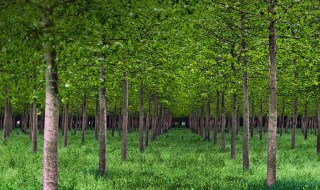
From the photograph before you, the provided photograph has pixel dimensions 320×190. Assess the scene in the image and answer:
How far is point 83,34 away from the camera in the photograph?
7504mm

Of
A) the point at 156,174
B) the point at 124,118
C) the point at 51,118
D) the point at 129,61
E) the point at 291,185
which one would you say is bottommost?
the point at 156,174

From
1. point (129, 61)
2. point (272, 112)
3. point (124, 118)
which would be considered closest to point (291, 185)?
point (272, 112)

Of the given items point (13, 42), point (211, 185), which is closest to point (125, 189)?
point (211, 185)

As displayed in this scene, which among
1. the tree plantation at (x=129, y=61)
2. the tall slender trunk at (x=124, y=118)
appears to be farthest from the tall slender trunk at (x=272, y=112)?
the tall slender trunk at (x=124, y=118)

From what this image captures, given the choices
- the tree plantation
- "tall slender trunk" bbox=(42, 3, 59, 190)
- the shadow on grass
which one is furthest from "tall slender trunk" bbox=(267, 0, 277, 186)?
"tall slender trunk" bbox=(42, 3, 59, 190)

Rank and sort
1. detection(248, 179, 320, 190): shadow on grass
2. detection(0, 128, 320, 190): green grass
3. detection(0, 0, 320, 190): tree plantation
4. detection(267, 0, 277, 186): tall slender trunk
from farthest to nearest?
detection(0, 128, 320, 190): green grass → detection(267, 0, 277, 186): tall slender trunk → detection(248, 179, 320, 190): shadow on grass → detection(0, 0, 320, 190): tree plantation

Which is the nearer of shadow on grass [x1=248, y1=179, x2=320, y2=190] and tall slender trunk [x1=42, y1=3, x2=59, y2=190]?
tall slender trunk [x1=42, y1=3, x2=59, y2=190]

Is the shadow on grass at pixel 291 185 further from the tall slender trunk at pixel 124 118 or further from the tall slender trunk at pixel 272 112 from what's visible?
the tall slender trunk at pixel 124 118

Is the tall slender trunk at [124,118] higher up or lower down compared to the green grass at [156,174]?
higher up

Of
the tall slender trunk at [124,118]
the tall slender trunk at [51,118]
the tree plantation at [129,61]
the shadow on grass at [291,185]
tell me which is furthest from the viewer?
the tall slender trunk at [124,118]

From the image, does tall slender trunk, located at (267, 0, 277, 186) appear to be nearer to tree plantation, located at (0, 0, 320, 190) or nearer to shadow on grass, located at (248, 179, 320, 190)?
tree plantation, located at (0, 0, 320, 190)

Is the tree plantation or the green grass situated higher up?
the tree plantation

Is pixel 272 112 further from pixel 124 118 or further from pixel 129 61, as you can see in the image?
pixel 124 118

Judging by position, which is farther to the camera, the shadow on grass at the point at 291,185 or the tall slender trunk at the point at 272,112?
the tall slender trunk at the point at 272,112
